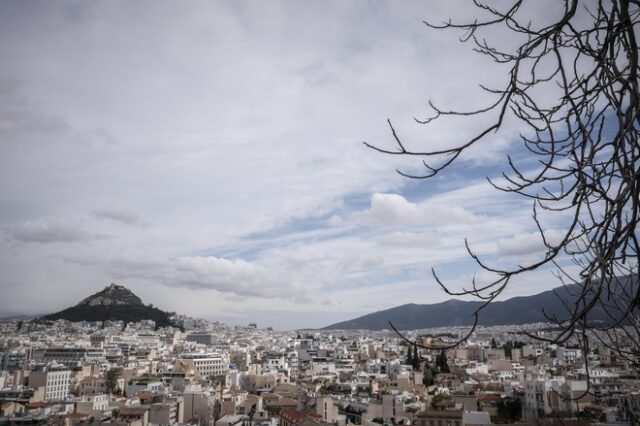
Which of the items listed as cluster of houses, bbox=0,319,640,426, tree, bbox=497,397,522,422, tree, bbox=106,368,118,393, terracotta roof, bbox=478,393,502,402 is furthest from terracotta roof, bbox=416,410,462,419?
tree, bbox=106,368,118,393

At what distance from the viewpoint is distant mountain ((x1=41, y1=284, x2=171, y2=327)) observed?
86.1 metres

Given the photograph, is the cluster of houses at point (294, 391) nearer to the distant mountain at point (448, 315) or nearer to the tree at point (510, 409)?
the tree at point (510, 409)

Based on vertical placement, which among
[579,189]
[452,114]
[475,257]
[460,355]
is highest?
[452,114]

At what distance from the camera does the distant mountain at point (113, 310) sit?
283ft

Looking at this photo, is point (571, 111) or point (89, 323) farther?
point (89, 323)

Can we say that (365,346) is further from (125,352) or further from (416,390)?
(416,390)

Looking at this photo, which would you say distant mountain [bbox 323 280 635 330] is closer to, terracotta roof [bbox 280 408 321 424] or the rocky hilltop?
the rocky hilltop

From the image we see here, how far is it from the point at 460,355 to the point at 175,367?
24.7m

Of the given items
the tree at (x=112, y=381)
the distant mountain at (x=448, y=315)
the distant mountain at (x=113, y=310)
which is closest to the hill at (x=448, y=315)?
the distant mountain at (x=448, y=315)

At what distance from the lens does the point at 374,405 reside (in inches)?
703

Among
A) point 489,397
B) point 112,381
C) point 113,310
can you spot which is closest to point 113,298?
point 113,310

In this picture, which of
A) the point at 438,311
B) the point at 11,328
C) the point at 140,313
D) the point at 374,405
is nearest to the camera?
the point at 374,405

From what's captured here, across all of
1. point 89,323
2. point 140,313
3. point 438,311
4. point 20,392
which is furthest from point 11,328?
point 438,311

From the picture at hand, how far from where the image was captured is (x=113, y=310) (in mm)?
88500
